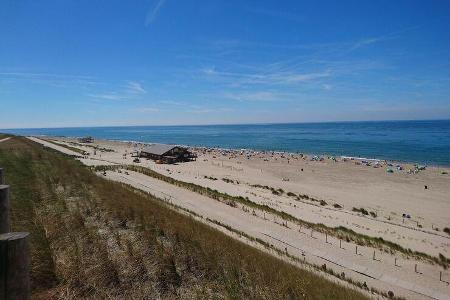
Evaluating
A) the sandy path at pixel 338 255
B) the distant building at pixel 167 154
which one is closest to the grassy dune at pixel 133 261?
the sandy path at pixel 338 255

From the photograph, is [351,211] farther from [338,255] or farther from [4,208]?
[4,208]

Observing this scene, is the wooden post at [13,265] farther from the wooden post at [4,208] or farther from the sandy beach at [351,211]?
the sandy beach at [351,211]

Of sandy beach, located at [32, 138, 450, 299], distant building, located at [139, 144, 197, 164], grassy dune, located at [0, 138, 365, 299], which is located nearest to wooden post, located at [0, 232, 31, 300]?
grassy dune, located at [0, 138, 365, 299]

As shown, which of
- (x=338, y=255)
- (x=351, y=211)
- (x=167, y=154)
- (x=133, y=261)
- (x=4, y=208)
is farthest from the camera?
(x=167, y=154)

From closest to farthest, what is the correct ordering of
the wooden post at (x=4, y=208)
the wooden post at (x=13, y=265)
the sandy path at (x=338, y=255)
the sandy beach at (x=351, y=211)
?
the wooden post at (x=13, y=265), the wooden post at (x=4, y=208), the sandy path at (x=338, y=255), the sandy beach at (x=351, y=211)

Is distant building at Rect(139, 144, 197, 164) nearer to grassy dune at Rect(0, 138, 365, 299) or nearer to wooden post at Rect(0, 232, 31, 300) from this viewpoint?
grassy dune at Rect(0, 138, 365, 299)

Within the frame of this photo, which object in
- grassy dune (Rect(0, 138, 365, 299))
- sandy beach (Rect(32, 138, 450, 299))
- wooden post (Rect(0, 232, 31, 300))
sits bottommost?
sandy beach (Rect(32, 138, 450, 299))

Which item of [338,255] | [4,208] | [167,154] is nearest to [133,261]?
[4,208]
